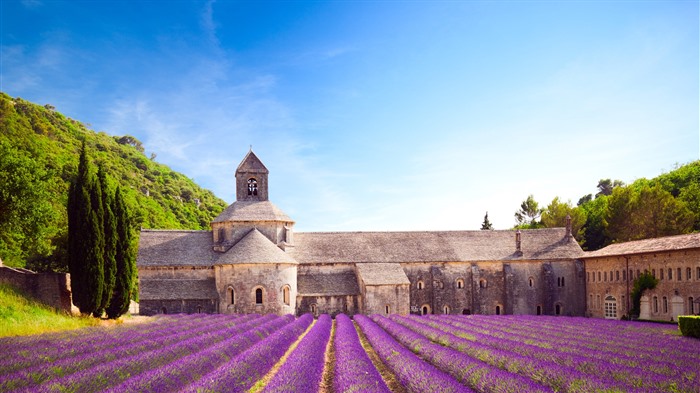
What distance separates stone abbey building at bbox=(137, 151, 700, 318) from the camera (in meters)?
41.5

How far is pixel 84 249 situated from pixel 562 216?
57.8 meters

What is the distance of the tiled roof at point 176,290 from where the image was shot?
137 feet

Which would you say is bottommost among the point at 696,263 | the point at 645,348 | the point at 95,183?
the point at 645,348

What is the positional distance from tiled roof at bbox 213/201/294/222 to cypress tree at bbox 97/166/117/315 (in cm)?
1375

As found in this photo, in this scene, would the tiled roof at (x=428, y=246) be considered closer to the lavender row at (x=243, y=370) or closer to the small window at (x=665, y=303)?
the small window at (x=665, y=303)

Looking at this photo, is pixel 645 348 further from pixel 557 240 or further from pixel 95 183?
pixel 557 240

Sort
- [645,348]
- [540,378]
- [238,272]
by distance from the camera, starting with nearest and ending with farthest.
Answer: [540,378] → [645,348] → [238,272]

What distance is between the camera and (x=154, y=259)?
1705 inches

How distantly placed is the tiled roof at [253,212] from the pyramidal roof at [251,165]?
9.94 ft

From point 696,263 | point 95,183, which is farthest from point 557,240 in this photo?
point 95,183

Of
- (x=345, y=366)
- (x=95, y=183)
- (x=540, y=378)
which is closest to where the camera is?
(x=540, y=378)

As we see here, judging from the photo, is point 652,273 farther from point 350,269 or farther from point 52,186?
point 52,186

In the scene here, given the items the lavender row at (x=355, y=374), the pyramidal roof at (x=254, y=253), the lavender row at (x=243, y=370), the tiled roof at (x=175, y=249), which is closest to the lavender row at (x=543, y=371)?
the lavender row at (x=355, y=374)

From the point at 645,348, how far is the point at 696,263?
16244mm
